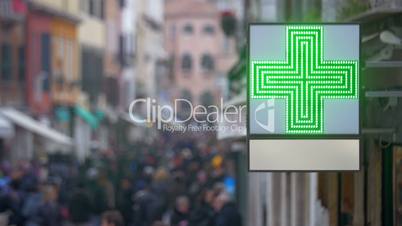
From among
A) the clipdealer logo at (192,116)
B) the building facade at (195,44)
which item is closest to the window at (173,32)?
the building facade at (195,44)

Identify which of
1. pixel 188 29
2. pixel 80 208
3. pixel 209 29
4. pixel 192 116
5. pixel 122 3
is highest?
pixel 209 29

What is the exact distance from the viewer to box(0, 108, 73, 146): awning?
107ft

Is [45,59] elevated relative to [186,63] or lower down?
lower down

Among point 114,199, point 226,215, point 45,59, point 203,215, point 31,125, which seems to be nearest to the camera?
point 226,215

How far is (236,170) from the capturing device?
25.0 meters

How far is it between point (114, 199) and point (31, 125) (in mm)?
15991

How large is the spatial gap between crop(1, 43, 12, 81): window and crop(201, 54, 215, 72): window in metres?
61.7

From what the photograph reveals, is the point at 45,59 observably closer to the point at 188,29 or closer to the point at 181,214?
the point at 181,214

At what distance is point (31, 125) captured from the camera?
3297 centimetres

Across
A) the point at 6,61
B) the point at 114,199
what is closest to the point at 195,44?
the point at 6,61

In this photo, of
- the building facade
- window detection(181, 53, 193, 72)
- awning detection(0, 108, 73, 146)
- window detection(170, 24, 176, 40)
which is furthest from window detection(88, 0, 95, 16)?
window detection(181, 53, 193, 72)

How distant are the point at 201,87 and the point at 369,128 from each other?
84.7 m

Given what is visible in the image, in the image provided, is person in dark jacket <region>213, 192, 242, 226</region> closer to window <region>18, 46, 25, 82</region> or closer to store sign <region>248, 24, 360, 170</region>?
store sign <region>248, 24, 360, 170</region>

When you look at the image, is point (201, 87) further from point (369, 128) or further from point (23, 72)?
point (369, 128)
